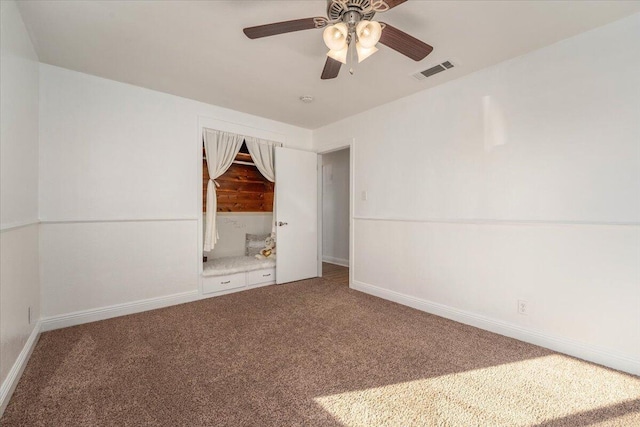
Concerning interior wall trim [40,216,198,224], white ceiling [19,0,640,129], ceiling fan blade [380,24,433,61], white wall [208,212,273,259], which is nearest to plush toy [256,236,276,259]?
white wall [208,212,273,259]

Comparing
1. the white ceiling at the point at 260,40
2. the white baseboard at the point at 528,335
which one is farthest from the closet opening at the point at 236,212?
the white baseboard at the point at 528,335

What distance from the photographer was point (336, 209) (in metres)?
5.80

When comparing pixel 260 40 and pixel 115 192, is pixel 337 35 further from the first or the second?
pixel 115 192

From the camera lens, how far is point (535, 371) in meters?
1.84

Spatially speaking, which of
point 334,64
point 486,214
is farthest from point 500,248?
point 334,64

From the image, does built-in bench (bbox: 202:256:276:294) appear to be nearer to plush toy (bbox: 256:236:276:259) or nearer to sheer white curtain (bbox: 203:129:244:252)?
plush toy (bbox: 256:236:276:259)

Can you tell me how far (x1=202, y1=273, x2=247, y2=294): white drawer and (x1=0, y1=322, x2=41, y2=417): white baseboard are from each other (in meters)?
1.48

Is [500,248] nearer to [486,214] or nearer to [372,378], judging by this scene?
[486,214]

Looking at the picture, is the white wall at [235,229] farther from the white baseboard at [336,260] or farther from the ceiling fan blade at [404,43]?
the ceiling fan blade at [404,43]

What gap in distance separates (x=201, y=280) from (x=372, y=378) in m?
2.41

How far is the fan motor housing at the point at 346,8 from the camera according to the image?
58.5 inches

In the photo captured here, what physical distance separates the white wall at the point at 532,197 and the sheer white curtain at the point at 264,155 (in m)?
1.67

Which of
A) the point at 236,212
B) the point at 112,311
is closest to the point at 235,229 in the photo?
the point at 236,212

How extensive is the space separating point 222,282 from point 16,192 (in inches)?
83.4
